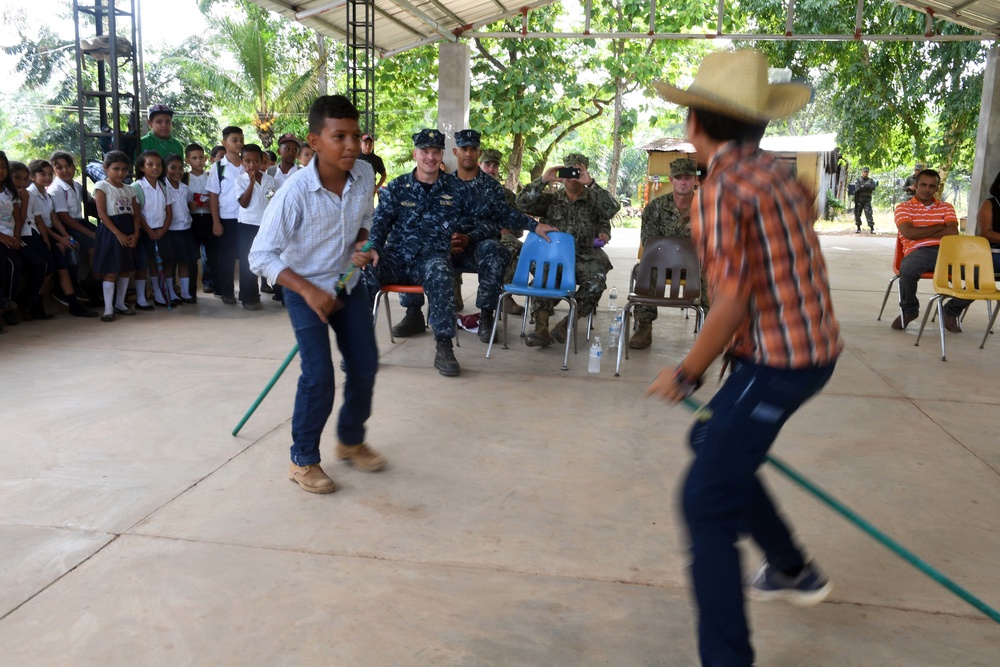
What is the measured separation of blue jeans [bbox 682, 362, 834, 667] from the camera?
79.7 inches

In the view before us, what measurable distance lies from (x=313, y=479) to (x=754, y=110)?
232cm

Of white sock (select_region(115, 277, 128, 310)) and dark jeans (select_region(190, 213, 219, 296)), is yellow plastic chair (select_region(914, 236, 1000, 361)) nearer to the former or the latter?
dark jeans (select_region(190, 213, 219, 296))

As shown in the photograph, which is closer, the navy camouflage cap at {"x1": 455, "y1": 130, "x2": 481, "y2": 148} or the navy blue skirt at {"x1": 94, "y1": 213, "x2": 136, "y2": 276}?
the navy camouflage cap at {"x1": 455, "y1": 130, "x2": 481, "y2": 148}

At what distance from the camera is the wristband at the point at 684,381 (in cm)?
203

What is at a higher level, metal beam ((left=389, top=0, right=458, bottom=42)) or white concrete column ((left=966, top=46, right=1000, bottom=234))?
metal beam ((left=389, top=0, right=458, bottom=42))

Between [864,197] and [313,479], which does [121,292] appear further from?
[864,197]

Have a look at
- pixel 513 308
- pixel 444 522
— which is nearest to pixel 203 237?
pixel 513 308

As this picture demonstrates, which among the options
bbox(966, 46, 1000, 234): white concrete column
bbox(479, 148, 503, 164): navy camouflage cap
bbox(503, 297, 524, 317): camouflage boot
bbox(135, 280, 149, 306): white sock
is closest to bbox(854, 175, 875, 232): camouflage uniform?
bbox(966, 46, 1000, 234): white concrete column

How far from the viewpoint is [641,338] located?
664 cm

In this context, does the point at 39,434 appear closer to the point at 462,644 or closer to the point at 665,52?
the point at 462,644

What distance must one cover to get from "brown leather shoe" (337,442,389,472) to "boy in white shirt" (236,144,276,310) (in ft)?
14.2

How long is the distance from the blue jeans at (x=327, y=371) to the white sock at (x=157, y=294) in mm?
4909

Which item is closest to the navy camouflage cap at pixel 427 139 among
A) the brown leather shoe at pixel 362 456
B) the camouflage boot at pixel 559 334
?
the camouflage boot at pixel 559 334

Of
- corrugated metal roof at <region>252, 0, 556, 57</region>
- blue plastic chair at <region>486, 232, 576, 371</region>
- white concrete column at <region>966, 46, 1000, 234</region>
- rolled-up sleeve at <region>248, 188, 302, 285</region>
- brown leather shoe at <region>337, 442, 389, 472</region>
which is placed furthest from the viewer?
white concrete column at <region>966, 46, 1000, 234</region>
